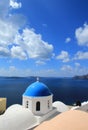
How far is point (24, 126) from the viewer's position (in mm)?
13711

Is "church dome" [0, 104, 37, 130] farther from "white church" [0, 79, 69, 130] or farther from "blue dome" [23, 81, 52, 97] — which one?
"blue dome" [23, 81, 52, 97]

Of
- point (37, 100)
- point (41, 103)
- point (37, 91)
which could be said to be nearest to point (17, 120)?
point (37, 100)

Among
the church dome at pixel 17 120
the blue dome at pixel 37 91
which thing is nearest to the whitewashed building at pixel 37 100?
the blue dome at pixel 37 91

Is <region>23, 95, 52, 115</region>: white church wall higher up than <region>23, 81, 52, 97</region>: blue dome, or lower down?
lower down

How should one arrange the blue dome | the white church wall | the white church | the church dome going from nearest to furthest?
the church dome → the white church → the white church wall → the blue dome

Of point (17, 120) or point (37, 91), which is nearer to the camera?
point (17, 120)

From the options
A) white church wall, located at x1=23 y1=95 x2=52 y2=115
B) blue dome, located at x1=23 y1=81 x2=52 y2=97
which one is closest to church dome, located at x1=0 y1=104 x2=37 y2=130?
white church wall, located at x1=23 y1=95 x2=52 y2=115

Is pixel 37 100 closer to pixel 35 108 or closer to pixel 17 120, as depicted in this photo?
pixel 35 108


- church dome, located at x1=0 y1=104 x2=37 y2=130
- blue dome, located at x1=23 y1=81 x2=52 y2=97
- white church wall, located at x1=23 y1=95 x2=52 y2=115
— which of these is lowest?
church dome, located at x1=0 y1=104 x2=37 y2=130

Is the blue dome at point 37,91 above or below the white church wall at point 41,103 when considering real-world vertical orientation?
above

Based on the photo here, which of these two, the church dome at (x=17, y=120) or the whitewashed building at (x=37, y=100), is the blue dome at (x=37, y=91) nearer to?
the whitewashed building at (x=37, y=100)

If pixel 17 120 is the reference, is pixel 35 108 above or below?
above

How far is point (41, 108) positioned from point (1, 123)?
16.6ft

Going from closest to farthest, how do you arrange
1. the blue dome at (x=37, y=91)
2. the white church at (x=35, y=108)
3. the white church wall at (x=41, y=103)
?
the white church at (x=35, y=108)
the white church wall at (x=41, y=103)
the blue dome at (x=37, y=91)
